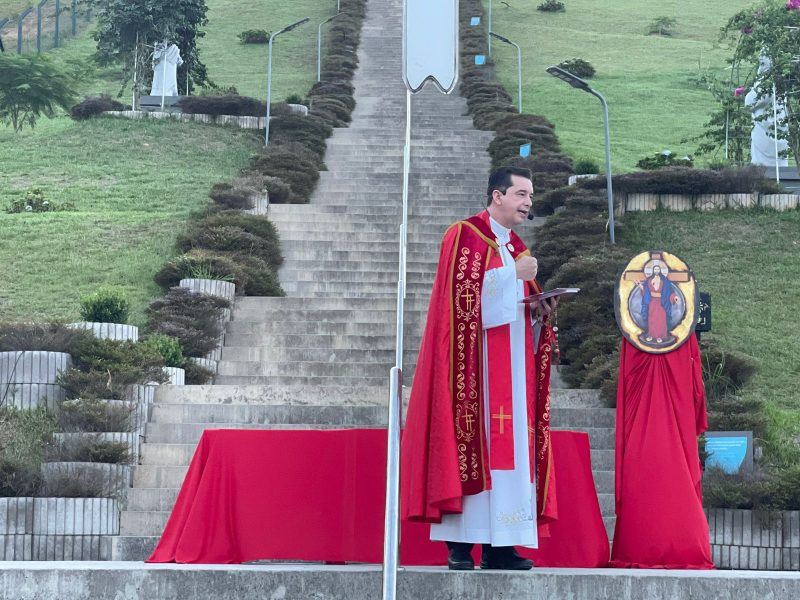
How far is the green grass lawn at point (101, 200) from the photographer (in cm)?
1561

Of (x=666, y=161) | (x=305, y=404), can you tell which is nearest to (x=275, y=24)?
(x=666, y=161)

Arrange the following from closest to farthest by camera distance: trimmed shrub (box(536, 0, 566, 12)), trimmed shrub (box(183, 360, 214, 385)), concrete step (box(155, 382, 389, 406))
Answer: concrete step (box(155, 382, 389, 406)) → trimmed shrub (box(183, 360, 214, 385)) → trimmed shrub (box(536, 0, 566, 12))

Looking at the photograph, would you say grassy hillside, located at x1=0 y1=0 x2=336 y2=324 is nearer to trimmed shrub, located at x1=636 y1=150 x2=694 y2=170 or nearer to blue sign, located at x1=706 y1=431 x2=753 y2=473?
blue sign, located at x1=706 y1=431 x2=753 y2=473

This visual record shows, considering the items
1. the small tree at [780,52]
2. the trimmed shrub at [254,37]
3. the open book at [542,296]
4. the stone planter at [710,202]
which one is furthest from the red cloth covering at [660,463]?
the trimmed shrub at [254,37]

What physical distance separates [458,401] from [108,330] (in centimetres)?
594

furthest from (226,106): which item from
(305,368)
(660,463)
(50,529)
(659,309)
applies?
(660,463)

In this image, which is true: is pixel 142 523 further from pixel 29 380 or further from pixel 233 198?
pixel 233 198

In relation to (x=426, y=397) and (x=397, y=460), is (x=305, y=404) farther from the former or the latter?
(x=397, y=460)

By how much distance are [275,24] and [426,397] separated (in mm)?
41236

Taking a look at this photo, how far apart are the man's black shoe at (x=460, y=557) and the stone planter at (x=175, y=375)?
18.0 ft

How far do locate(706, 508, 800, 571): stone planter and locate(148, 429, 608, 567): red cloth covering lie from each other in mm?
2197

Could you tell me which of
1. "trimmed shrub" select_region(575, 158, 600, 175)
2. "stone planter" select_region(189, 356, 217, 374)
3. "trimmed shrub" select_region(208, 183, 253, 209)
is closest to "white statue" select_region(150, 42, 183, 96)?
"trimmed shrub" select_region(575, 158, 600, 175)

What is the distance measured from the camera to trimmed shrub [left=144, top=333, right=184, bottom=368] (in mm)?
12252

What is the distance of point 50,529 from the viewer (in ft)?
30.9
